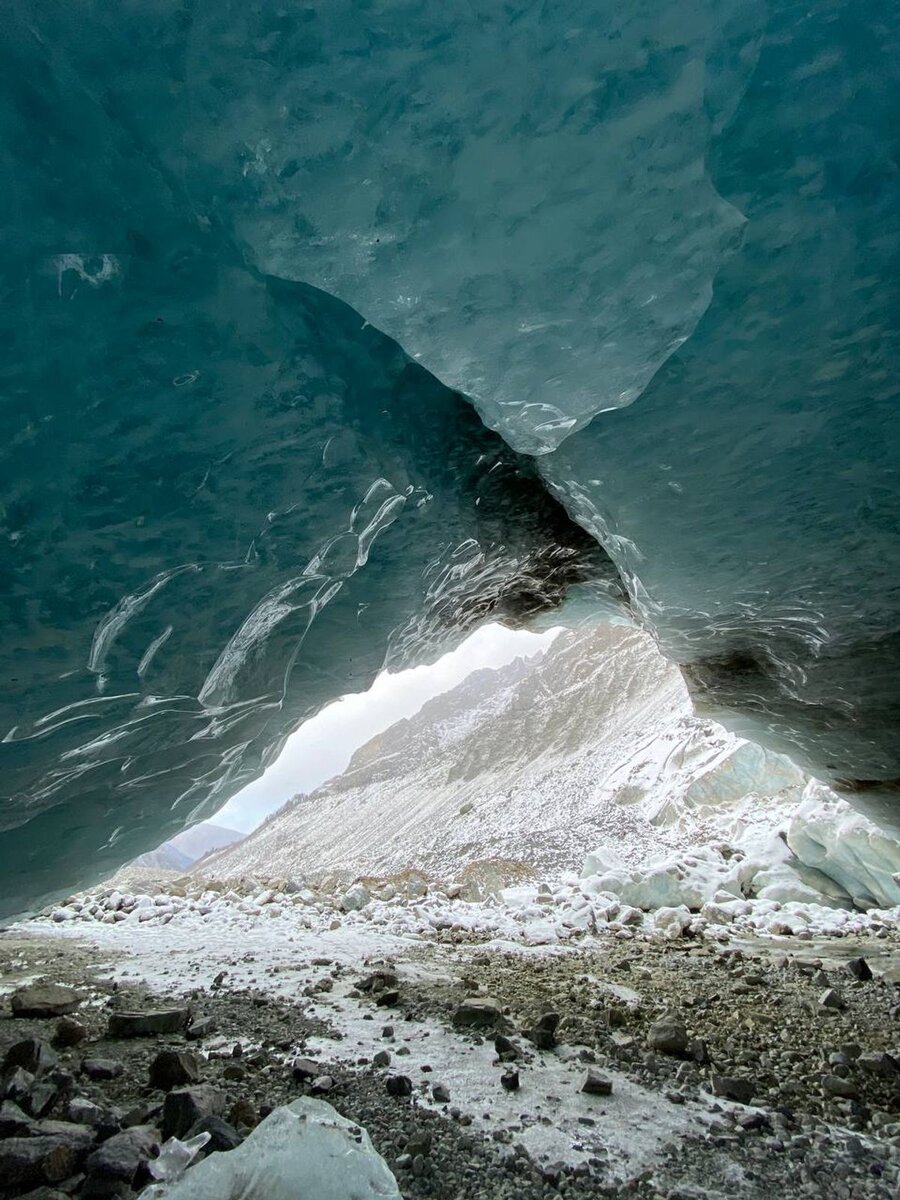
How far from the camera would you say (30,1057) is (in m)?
2.99

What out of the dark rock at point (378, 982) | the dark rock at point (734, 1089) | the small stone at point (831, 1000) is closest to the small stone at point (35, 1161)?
the dark rock at point (734, 1089)

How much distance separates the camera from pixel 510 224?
2.02m

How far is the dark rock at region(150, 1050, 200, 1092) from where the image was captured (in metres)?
2.86

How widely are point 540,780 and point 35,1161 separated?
27.9 meters

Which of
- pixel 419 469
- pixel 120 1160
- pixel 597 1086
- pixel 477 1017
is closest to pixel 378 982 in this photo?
pixel 477 1017

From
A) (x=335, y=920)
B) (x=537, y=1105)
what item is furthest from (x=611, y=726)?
(x=537, y=1105)

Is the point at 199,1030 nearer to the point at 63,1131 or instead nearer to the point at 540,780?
the point at 63,1131

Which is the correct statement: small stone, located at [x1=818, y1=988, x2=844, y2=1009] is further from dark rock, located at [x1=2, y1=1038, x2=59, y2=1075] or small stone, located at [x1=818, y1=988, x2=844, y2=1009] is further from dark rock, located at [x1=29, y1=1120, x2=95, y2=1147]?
dark rock, located at [x1=2, y1=1038, x2=59, y2=1075]

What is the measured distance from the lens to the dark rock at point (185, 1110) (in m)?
2.34

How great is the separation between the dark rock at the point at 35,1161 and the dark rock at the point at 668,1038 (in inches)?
118

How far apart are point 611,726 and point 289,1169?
32.3 metres

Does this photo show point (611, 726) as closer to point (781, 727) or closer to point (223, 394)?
point (781, 727)

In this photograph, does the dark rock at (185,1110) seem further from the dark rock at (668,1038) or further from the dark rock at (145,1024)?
the dark rock at (668,1038)

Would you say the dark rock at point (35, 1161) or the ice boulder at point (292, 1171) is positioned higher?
the ice boulder at point (292, 1171)
